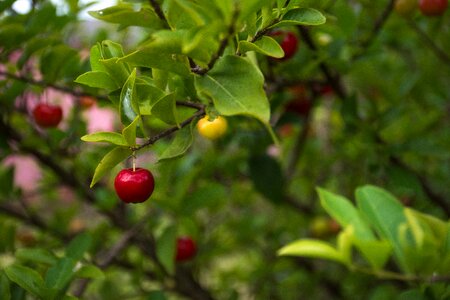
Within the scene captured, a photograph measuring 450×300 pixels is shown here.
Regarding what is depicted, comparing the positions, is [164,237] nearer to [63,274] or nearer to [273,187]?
[273,187]

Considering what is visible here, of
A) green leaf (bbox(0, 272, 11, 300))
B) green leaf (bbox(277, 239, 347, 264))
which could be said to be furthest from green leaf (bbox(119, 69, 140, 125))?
green leaf (bbox(0, 272, 11, 300))

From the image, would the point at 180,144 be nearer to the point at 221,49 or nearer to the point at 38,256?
the point at 221,49

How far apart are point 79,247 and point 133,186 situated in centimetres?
38

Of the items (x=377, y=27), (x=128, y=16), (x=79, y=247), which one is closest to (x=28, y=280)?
(x=79, y=247)

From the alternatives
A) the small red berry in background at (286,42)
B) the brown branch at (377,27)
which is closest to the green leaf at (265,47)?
the small red berry in background at (286,42)

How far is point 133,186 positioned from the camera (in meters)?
0.86

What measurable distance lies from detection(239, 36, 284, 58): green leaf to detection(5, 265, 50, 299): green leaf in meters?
0.52

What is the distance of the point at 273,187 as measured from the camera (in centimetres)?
171

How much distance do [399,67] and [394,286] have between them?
3.00 ft

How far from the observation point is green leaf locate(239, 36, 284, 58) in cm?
76

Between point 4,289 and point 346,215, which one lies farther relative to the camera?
point 4,289

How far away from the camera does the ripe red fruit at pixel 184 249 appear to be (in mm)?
1657

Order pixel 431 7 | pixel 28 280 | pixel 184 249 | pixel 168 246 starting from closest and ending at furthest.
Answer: pixel 28 280, pixel 431 7, pixel 168 246, pixel 184 249

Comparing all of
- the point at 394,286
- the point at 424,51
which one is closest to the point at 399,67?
the point at 424,51
